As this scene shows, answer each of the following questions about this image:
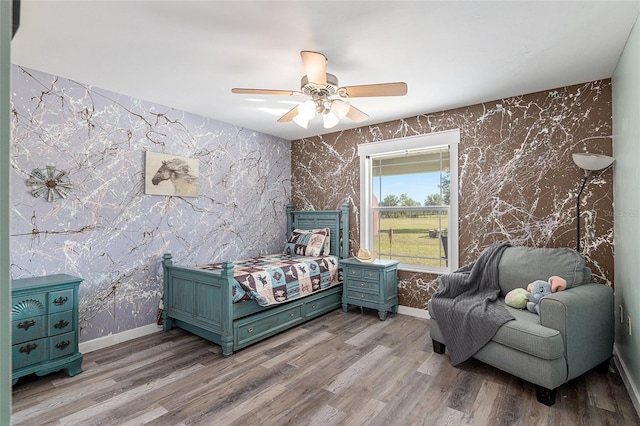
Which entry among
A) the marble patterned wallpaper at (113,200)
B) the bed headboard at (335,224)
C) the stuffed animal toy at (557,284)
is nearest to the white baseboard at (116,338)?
the marble patterned wallpaper at (113,200)

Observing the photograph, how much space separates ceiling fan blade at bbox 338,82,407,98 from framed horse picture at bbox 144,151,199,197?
2197 millimetres

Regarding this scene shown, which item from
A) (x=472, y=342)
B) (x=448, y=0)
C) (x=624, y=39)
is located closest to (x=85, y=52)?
(x=448, y=0)

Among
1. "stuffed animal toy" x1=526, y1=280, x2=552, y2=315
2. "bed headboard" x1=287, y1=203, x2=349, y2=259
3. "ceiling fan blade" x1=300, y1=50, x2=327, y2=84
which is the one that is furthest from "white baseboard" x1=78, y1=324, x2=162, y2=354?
"stuffed animal toy" x1=526, y1=280, x2=552, y2=315

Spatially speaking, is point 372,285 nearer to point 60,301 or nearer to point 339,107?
point 339,107

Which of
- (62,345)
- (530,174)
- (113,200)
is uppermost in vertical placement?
(530,174)

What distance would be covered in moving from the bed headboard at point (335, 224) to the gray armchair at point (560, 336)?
235 centimetres

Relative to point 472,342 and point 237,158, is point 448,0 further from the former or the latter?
point 237,158

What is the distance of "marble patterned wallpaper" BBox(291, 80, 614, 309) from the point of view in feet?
9.98

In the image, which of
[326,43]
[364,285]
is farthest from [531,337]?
[326,43]

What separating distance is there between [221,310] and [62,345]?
1.22 m

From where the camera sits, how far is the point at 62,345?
2656mm

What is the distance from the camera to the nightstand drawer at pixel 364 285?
4.02 m

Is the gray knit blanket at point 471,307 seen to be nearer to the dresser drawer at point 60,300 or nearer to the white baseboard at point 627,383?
the white baseboard at point 627,383

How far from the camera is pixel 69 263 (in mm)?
3039
